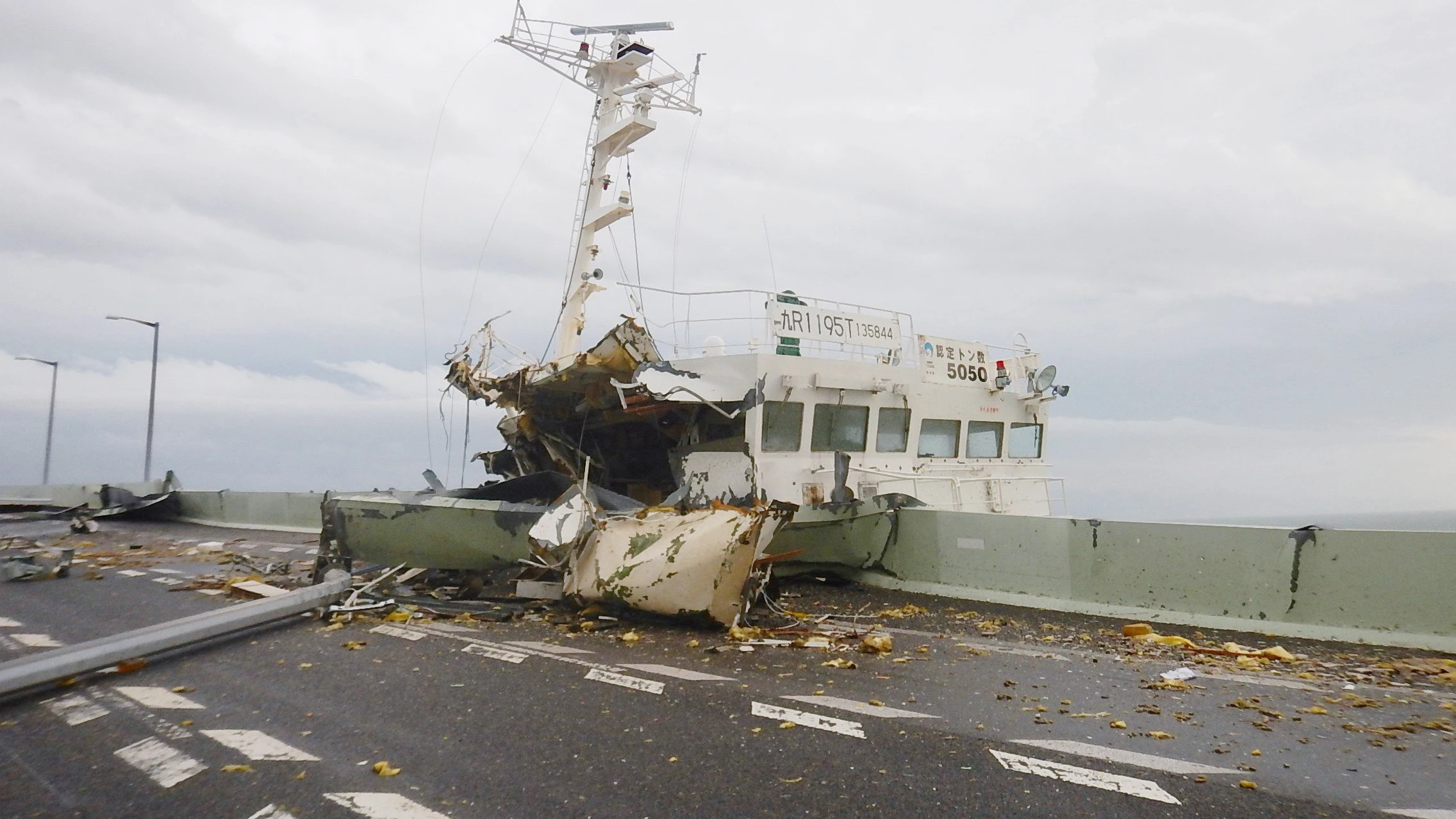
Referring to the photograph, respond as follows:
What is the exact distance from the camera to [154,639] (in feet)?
19.1

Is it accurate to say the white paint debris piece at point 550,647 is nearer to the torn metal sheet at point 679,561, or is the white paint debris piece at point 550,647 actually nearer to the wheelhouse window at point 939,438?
the torn metal sheet at point 679,561

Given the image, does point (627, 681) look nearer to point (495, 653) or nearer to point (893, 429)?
point (495, 653)

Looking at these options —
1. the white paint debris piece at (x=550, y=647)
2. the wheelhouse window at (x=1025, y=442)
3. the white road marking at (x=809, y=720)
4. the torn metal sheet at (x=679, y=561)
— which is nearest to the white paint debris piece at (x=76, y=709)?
the white paint debris piece at (x=550, y=647)

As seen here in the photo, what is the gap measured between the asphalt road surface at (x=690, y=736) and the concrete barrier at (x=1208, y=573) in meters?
1.58

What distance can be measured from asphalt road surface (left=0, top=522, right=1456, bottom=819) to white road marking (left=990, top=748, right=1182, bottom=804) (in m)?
0.01

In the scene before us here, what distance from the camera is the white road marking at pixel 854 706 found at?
4.60 meters

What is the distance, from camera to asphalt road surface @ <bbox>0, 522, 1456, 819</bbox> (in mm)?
3350

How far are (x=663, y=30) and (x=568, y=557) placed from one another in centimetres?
1171

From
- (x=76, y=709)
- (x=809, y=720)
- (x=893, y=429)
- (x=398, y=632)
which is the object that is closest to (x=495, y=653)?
(x=398, y=632)

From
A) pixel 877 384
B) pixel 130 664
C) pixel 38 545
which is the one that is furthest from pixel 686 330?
pixel 38 545

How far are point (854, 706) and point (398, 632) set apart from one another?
4.18 m

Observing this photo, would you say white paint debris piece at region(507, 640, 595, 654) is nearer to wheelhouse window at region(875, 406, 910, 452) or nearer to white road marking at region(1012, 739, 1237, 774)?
white road marking at region(1012, 739, 1237, 774)

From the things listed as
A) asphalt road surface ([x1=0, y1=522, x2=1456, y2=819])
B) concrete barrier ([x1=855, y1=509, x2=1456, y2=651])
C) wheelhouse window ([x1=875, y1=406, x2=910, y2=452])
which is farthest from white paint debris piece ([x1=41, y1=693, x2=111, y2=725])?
wheelhouse window ([x1=875, y1=406, x2=910, y2=452])

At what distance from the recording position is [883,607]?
9.06m
